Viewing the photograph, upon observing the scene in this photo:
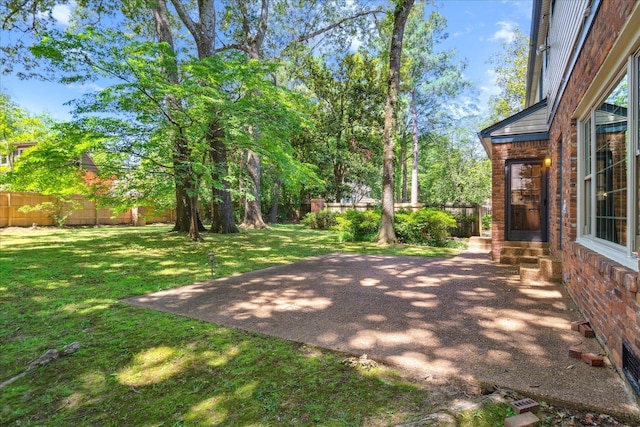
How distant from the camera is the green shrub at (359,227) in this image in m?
12.2

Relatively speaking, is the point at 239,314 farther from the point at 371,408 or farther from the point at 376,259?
the point at 376,259

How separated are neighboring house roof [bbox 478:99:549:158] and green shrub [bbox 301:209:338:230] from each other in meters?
10.4

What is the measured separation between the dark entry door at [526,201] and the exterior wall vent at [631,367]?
5647 millimetres

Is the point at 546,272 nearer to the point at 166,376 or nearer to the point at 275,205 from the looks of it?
the point at 166,376

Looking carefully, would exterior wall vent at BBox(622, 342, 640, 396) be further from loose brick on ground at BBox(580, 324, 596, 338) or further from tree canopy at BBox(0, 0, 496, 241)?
tree canopy at BBox(0, 0, 496, 241)

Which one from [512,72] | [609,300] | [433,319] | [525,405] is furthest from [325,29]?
[525,405]

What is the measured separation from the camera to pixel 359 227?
12.3 metres

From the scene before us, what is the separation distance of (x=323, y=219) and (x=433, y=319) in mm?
14012

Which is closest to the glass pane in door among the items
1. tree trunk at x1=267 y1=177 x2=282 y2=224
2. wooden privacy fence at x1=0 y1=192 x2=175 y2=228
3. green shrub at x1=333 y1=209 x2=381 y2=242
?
green shrub at x1=333 y1=209 x2=381 y2=242

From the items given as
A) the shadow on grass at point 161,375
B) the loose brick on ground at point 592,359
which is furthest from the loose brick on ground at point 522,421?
the loose brick on ground at point 592,359

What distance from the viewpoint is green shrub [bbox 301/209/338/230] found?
1730 cm

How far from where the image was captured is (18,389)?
7.45ft

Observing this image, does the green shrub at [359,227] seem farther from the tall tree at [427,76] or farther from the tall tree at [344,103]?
the tall tree at [427,76]

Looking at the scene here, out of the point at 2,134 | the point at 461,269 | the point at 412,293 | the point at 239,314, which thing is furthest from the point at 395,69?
the point at 2,134
